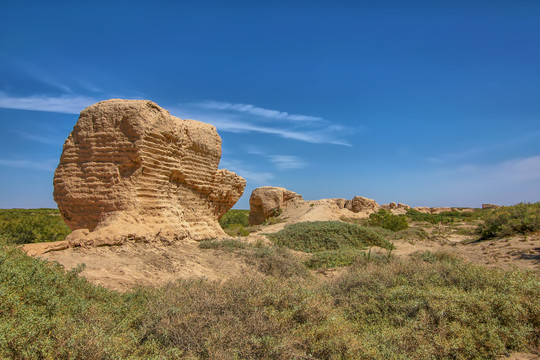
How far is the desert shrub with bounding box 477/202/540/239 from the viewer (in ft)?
47.4

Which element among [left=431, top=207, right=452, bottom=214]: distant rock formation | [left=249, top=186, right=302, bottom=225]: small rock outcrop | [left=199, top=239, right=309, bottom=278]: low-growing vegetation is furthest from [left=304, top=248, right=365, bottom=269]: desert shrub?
[left=431, top=207, right=452, bottom=214]: distant rock formation

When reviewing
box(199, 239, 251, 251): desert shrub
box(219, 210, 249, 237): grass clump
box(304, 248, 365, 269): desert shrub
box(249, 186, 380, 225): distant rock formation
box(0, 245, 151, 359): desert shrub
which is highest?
box(249, 186, 380, 225): distant rock formation

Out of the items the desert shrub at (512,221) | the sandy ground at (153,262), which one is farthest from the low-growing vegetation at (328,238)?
the desert shrub at (512,221)

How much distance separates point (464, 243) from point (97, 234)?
53.4ft

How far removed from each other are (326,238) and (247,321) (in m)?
11.4

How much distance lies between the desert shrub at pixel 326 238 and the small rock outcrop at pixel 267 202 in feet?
33.7

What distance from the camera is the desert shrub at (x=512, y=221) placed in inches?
568

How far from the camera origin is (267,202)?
26688mm

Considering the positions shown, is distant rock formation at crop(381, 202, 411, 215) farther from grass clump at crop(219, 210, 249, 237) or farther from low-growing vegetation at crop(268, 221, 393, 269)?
low-growing vegetation at crop(268, 221, 393, 269)

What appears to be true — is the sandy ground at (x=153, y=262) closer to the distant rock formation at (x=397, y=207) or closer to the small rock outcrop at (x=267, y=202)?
the small rock outcrop at (x=267, y=202)

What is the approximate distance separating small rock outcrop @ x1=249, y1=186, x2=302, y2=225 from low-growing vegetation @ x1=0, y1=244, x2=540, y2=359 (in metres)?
21.4

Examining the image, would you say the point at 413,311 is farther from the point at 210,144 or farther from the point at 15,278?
the point at 210,144

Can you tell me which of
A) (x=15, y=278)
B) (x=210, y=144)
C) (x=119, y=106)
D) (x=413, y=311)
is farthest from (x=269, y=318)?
(x=210, y=144)

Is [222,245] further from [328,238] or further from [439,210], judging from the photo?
[439,210]
